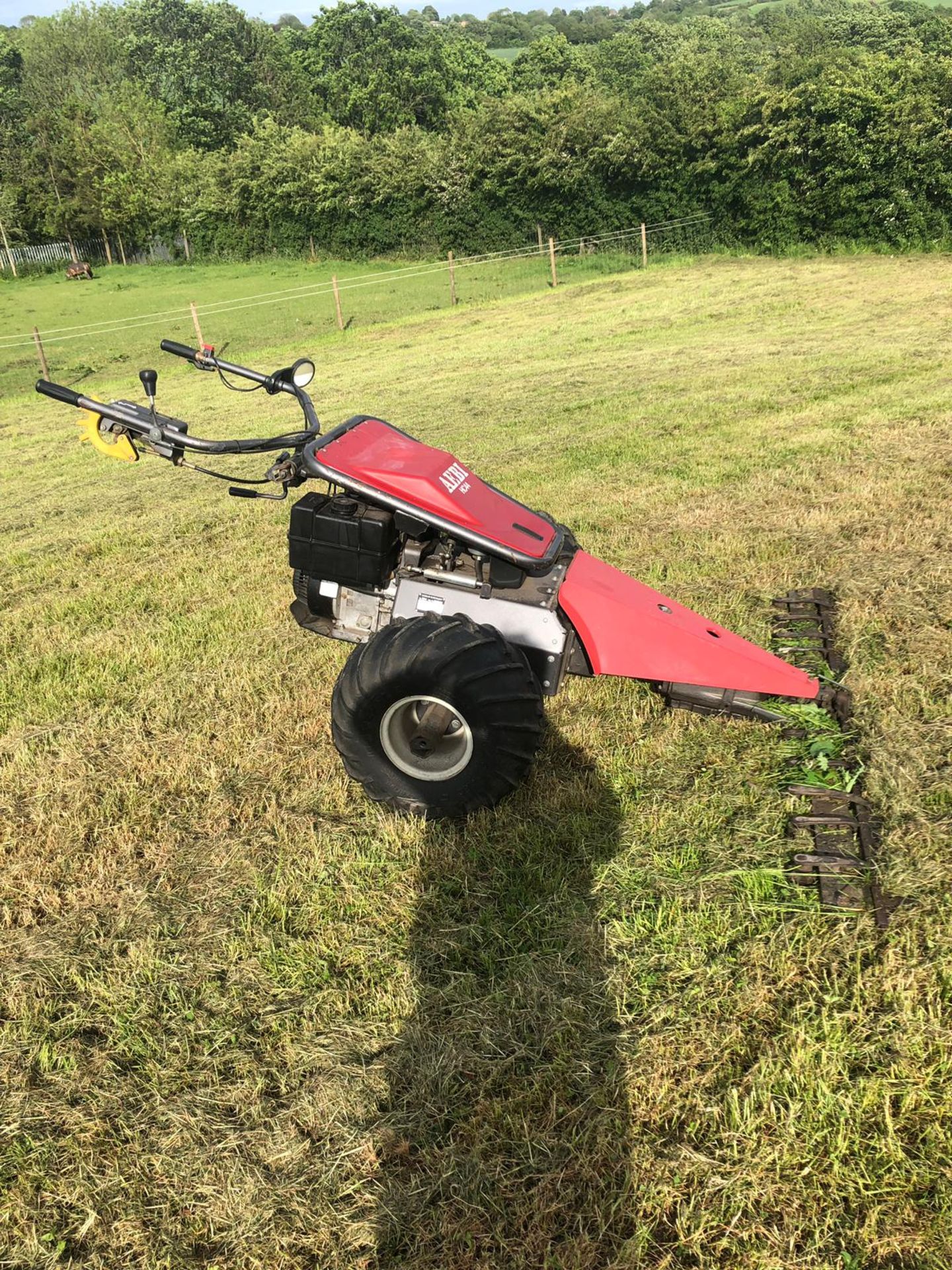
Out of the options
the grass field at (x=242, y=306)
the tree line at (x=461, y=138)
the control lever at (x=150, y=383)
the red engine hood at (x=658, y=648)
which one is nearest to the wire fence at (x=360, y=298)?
the grass field at (x=242, y=306)

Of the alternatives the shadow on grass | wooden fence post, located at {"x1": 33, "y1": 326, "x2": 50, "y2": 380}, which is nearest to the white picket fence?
wooden fence post, located at {"x1": 33, "y1": 326, "x2": 50, "y2": 380}

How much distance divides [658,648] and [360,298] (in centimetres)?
2581

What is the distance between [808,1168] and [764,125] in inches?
1138

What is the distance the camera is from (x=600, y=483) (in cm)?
777

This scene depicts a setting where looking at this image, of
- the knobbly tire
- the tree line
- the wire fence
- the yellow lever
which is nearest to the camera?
the knobbly tire

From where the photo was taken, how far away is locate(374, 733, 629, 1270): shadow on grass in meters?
2.12

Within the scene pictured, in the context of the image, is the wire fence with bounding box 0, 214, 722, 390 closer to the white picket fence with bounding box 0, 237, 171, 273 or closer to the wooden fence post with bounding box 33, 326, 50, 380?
the wooden fence post with bounding box 33, 326, 50, 380

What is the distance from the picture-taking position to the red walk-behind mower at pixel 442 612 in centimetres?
337

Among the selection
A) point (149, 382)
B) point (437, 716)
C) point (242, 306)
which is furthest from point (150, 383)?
point (242, 306)

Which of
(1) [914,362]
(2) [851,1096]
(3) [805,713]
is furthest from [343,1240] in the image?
(1) [914,362]

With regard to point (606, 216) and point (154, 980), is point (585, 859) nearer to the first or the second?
point (154, 980)

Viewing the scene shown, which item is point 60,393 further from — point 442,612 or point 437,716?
point 437,716

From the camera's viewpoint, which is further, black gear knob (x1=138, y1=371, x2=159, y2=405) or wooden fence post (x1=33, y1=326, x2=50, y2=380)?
wooden fence post (x1=33, y1=326, x2=50, y2=380)

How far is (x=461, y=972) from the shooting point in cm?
286
